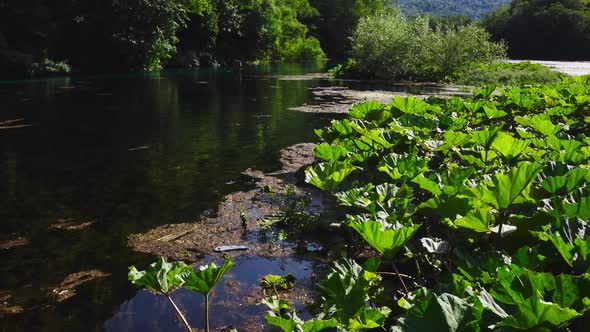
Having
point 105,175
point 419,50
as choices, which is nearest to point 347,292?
point 105,175

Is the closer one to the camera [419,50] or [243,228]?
[243,228]

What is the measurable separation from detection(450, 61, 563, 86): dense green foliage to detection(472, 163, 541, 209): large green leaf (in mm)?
21031

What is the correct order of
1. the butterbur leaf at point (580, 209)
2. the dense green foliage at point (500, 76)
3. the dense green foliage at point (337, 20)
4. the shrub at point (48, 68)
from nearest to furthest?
the butterbur leaf at point (580, 209), the dense green foliage at point (500, 76), the shrub at point (48, 68), the dense green foliage at point (337, 20)

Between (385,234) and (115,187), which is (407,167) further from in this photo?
(115,187)

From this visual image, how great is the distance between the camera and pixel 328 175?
12.9 feet

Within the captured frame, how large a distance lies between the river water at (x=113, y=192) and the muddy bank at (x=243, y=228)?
0.59 ft

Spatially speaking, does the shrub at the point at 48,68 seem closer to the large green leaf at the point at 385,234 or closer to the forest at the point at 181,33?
the forest at the point at 181,33

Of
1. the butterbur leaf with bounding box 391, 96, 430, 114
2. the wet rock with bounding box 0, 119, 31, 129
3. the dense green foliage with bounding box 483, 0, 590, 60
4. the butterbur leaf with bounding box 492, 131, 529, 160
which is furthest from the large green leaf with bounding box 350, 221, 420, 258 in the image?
the dense green foliage with bounding box 483, 0, 590, 60

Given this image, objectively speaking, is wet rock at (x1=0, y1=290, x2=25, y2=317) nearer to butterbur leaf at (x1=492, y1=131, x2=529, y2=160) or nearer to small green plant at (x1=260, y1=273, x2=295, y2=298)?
small green plant at (x1=260, y1=273, x2=295, y2=298)

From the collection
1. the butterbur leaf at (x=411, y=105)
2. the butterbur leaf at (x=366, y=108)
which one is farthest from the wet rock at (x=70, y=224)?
the butterbur leaf at (x=411, y=105)

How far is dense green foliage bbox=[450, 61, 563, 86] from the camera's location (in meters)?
22.9

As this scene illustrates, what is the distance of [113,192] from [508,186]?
206 inches

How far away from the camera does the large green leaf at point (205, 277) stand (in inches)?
91.3

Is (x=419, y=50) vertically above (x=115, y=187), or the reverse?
(x=419, y=50)
